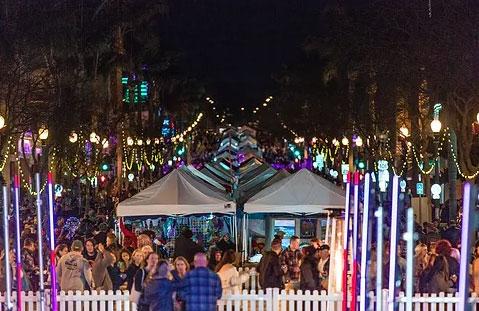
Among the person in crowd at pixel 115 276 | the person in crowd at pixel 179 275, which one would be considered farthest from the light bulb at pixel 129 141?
the person in crowd at pixel 179 275

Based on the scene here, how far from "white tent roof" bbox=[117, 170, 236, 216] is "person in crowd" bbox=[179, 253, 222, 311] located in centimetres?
766

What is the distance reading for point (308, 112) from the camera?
2574 inches

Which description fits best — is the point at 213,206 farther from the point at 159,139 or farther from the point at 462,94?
the point at 159,139

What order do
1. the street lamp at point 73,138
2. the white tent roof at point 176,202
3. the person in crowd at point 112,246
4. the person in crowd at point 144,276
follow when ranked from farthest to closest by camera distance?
the street lamp at point 73,138 → the white tent roof at point 176,202 → the person in crowd at point 112,246 → the person in crowd at point 144,276

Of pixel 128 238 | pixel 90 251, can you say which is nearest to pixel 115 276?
pixel 90 251

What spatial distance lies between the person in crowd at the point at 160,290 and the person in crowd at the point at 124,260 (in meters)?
5.60

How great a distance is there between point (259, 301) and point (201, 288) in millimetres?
2129

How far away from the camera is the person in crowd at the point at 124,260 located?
1611 cm

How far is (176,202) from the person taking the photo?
18.2 meters

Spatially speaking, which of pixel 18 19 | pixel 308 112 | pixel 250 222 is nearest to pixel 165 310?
pixel 250 222

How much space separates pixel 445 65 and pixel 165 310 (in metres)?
16.8

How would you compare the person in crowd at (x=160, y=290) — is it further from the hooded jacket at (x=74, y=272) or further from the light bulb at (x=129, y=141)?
the light bulb at (x=129, y=141)

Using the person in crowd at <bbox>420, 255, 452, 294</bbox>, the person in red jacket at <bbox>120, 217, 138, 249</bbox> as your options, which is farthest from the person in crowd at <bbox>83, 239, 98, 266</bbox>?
the person in crowd at <bbox>420, 255, 452, 294</bbox>

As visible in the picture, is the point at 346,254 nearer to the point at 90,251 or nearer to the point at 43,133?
the point at 90,251
